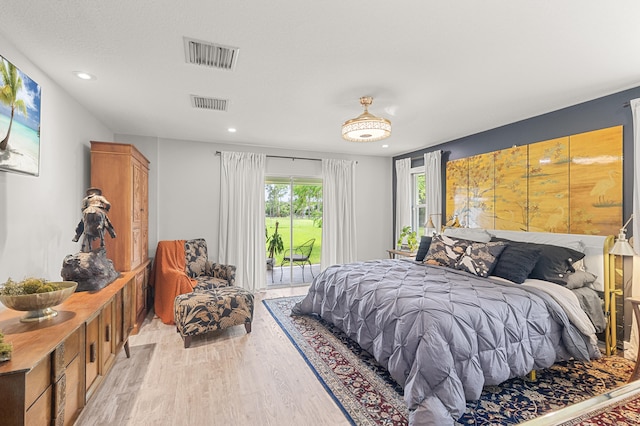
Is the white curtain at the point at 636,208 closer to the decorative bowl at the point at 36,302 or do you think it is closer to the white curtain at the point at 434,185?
the white curtain at the point at 434,185

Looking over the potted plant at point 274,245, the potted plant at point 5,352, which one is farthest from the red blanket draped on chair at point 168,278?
the potted plant at point 5,352

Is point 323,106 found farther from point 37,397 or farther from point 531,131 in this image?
point 37,397

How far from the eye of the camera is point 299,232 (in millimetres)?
5824

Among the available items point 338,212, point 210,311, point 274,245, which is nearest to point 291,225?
point 274,245

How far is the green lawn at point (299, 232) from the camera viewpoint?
5617mm

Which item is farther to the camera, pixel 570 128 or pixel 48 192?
pixel 570 128

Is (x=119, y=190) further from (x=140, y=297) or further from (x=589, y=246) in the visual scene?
(x=589, y=246)

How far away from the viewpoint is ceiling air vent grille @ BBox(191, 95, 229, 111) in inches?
125

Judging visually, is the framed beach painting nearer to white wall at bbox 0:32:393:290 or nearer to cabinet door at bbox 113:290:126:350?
white wall at bbox 0:32:393:290

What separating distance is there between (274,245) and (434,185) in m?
3.04

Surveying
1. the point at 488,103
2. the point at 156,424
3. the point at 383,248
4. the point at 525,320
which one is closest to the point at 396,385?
the point at 525,320

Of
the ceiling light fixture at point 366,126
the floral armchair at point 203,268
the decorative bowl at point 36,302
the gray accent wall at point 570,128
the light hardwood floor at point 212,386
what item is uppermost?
the gray accent wall at point 570,128

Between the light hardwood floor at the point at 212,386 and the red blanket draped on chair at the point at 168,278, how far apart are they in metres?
0.51

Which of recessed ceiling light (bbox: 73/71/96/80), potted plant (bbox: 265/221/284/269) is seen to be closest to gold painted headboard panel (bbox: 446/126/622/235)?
potted plant (bbox: 265/221/284/269)
